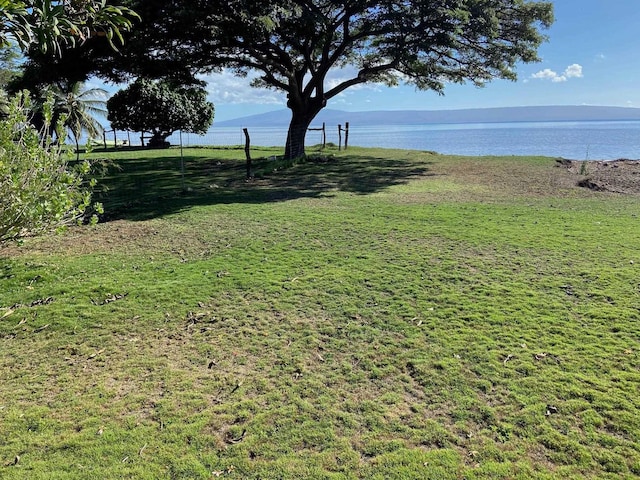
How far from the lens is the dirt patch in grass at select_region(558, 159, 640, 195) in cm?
1262

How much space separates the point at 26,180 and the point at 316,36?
50.5 feet

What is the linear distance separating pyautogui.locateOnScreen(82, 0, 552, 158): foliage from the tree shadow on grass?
124 inches

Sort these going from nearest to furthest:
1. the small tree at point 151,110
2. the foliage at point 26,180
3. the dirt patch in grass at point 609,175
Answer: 1. the foliage at point 26,180
2. the dirt patch in grass at point 609,175
3. the small tree at point 151,110

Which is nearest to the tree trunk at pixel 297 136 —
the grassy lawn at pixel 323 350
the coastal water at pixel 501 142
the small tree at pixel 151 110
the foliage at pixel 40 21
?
the coastal water at pixel 501 142

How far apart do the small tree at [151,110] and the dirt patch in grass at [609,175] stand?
22769mm

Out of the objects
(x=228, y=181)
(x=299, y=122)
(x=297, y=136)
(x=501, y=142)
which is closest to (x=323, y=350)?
(x=228, y=181)

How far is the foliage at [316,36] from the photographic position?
14.4 metres

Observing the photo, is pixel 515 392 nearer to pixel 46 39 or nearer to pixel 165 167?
pixel 46 39

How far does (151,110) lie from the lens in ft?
102

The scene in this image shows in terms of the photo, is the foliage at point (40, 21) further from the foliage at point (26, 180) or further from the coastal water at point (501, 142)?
the coastal water at point (501, 142)

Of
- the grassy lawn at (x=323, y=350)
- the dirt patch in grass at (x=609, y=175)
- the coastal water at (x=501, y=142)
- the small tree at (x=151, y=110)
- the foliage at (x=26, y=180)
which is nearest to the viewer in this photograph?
the grassy lawn at (x=323, y=350)

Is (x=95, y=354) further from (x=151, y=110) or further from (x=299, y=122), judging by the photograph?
(x=151, y=110)

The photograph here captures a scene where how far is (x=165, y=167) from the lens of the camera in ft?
60.0

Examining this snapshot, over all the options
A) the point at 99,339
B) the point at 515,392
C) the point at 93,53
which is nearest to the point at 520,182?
the point at 515,392
